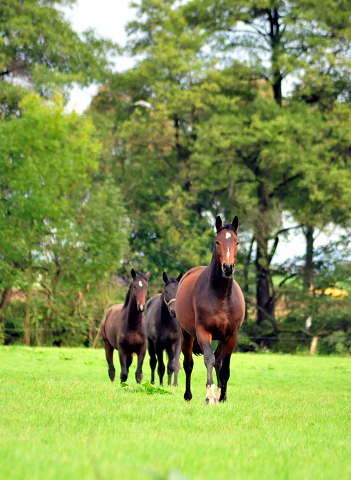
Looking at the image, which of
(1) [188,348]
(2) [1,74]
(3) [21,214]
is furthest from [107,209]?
(1) [188,348]

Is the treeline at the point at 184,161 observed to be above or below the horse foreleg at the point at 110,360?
above

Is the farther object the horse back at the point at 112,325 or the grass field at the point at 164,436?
the horse back at the point at 112,325

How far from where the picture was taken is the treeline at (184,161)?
111 ft

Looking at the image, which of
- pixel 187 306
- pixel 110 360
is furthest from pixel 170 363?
pixel 187 306

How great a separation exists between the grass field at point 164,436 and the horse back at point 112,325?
3.70 metres

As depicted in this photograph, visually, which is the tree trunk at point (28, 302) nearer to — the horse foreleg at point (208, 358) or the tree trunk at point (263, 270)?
the tree trunk at point (263, 270)

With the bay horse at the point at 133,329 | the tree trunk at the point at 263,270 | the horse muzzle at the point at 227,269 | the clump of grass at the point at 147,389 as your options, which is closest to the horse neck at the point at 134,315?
the bay horse at the point at 133,329

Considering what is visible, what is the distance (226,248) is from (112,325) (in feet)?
22.6

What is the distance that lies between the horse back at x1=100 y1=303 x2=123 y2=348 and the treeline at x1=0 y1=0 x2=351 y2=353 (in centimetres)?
1734

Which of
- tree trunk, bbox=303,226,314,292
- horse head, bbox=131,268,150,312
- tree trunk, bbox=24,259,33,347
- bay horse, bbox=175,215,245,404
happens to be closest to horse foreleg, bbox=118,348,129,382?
horse head, bbox=131,268,150,312

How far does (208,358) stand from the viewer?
884 cm

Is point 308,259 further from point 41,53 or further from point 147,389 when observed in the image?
point 147,389

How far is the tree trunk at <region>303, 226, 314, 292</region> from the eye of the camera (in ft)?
121

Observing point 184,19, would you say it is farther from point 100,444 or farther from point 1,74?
point 100,444
